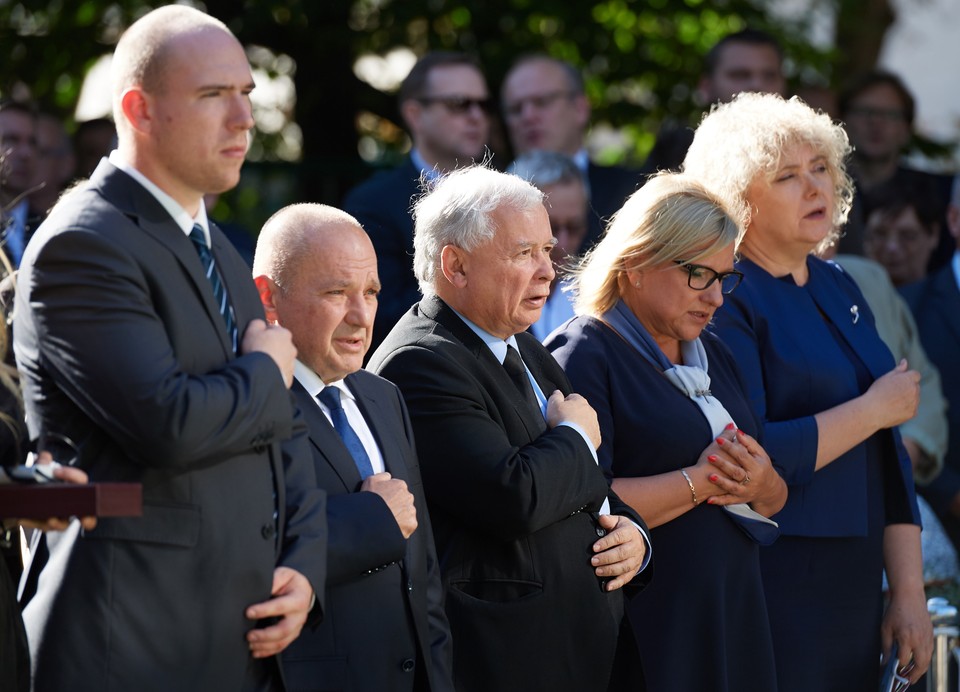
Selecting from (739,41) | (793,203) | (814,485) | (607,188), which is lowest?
(814,485)

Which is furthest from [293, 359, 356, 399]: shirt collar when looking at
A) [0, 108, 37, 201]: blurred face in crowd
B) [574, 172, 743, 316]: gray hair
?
[0, 108, 37, 201]: blurred face in crowd

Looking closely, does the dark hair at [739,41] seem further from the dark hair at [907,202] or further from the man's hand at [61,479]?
the man's hand at [61,479]

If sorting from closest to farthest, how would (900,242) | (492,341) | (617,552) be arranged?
(617,552) < (492,341) < (900,242)

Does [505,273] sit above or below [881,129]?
below

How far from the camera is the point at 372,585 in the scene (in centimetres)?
340

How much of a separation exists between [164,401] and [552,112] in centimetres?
465

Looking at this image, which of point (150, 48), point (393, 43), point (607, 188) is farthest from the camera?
point (393, 43)

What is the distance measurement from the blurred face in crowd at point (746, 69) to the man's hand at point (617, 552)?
3.86m

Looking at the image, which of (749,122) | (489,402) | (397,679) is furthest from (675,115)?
(397,679)

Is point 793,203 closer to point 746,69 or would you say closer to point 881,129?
point 746,69

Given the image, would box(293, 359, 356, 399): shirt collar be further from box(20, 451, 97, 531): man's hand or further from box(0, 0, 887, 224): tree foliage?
box(0, 0, 887, 224): tree foliage

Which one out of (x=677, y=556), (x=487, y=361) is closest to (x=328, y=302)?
(x=487, y=361)

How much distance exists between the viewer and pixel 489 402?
3.79 metres

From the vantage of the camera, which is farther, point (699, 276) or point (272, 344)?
point (699, 276)
